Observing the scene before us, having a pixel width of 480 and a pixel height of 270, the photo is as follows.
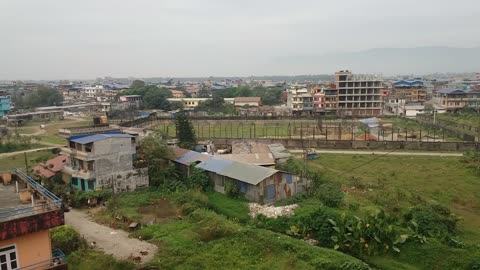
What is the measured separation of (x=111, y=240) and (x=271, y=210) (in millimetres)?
8502

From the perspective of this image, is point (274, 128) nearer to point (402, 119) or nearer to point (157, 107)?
point (402, 119)

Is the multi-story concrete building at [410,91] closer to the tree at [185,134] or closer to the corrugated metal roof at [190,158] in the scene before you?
the tree at [185,134]

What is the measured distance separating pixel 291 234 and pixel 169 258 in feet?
20.1

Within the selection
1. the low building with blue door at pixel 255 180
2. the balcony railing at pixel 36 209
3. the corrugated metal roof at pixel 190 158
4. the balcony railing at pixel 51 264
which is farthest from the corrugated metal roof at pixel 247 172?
the balcony railing at pixel 51 264

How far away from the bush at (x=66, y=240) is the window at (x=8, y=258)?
6.47 metres

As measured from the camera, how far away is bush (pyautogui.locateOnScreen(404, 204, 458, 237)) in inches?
715

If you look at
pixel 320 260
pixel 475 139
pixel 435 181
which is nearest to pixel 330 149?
pixel 435 181

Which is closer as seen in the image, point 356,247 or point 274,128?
point 356,247

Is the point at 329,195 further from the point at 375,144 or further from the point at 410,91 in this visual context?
the point at 410,91

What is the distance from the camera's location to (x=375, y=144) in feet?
133

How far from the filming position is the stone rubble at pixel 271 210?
20469 millimetres

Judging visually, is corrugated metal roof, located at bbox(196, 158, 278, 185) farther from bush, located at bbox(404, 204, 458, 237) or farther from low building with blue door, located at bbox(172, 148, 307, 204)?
bush, located at bbox(404, 204, 458, 237)

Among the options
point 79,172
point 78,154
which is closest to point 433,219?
point 79,172

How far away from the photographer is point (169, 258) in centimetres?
1644
